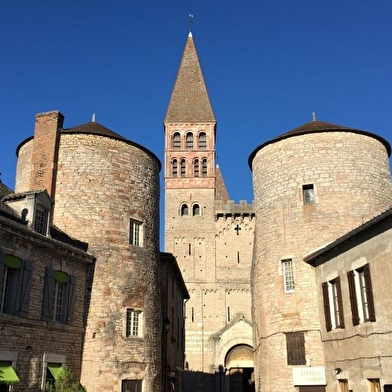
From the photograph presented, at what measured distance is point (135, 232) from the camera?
19312mm

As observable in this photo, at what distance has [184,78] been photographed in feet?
192

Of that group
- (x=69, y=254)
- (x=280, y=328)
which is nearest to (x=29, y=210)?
(x=69, y=254)

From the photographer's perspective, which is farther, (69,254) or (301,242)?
(301,242)

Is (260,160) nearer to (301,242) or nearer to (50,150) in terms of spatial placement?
(301,242)

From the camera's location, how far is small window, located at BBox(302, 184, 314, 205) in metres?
Answer: 20.1

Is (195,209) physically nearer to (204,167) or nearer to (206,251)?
(206,251)

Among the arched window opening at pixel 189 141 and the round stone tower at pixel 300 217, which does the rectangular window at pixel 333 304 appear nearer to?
the round stone tower at pixel 300 217

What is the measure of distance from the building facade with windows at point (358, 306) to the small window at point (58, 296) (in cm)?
863

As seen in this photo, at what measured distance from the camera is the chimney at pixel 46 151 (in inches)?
728

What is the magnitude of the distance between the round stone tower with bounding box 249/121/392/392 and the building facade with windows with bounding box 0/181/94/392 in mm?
7227

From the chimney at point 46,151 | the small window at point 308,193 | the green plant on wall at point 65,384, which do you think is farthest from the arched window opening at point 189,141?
the green plant on wall at point 65,384

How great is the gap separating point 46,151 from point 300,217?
33.2ft

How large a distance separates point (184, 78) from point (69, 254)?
1770 inches

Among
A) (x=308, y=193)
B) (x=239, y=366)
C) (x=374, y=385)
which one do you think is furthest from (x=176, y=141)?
(x=374, y=385)
